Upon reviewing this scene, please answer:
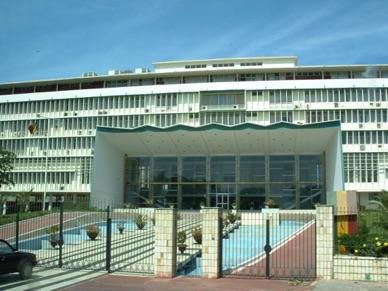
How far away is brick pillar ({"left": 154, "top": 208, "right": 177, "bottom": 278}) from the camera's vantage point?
1436 cm

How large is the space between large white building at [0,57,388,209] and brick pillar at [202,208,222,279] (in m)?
26.5

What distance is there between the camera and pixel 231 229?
81.3 feet

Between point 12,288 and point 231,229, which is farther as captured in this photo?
point 231,229

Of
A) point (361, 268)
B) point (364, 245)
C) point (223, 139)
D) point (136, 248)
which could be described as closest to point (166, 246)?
point (136, 248)

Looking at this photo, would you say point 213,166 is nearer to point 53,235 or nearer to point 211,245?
point 53,235

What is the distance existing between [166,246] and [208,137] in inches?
1156

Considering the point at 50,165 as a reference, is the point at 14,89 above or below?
above

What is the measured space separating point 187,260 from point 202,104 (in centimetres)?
3910

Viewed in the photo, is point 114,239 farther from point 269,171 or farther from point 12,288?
point 269,171

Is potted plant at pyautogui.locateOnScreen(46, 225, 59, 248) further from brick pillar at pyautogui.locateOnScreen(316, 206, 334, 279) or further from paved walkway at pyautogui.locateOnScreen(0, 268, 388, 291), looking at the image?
brick pillar at pyautogui.locateOnScreen(316, 206, 334, 279)

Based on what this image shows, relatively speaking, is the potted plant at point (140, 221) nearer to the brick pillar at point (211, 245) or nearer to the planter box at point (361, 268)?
the brick pillar at point (211, 245)

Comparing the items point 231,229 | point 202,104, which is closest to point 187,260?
point 231,229

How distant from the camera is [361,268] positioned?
43.2ft

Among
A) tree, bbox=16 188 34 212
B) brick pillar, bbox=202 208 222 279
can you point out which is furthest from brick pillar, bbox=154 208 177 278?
tree, bbox=16 188 34 212
